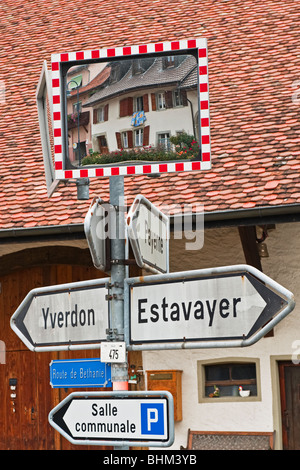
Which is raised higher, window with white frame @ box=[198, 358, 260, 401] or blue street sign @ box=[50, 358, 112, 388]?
window with white frame @ box=[198, 358, 260, 401]

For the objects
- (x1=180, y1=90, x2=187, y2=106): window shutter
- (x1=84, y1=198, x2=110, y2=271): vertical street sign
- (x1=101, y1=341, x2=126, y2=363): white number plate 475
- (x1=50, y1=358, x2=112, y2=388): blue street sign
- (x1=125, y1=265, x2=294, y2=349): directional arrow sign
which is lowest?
(x1=50, y1=358, x2=112, y2=388): blue street sign

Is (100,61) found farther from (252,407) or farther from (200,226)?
(252,407)

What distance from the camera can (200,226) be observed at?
7.23m

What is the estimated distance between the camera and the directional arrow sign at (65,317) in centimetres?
359

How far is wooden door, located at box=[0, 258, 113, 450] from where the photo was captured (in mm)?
8625

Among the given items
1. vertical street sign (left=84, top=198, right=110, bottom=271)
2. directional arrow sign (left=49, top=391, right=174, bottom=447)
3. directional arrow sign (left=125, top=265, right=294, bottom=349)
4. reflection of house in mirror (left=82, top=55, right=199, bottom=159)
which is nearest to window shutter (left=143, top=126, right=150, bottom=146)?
reflection of house in mirror (left=82, top=55, right=199, bottom=159)

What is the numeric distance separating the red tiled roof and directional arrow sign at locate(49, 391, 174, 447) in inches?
144

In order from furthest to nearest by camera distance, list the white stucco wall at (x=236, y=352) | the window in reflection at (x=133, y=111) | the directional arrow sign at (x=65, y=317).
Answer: the white stucco wall at (x=236, y=352) < the window in reflection at (x=133, y=111) < the directional arrow sign at (x=65, y=317)

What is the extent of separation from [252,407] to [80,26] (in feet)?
19.8

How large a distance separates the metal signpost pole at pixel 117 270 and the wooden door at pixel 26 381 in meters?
5.04

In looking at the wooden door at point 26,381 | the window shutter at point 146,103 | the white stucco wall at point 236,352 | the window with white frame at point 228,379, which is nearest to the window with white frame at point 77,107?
the window shutter at point 146,103

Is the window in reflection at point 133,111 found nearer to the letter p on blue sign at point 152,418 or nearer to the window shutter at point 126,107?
the window shutter at point 126,107

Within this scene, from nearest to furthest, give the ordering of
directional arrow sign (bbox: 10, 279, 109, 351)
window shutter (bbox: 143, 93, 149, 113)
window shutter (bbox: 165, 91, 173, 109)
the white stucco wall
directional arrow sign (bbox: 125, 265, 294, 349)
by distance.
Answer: directional arrow sign (bbox: 125, 265, 294, 349)
directional arrow sign (bbox: 10, 279, 109, 351)
window shutter (bbox: 143, 93, 149, 113)
window shutter (bbox: 165, 91, 173, 109)
the white stucco wall

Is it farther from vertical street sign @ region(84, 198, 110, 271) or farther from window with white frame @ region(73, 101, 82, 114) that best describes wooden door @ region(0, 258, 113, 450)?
vertical street sign @ region(84, 198, 110, 271)
